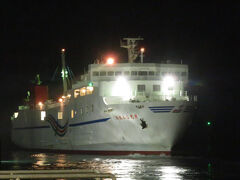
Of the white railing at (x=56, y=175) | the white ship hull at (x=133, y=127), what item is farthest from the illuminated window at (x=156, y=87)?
the white railing at (x=56, y=175)

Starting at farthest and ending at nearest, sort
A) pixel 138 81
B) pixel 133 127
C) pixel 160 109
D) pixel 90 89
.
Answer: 1. pixel 90 89
2. pixel 138 81
3. pixel 133 127
4. pixel 160 109

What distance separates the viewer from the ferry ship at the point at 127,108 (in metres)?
37.2

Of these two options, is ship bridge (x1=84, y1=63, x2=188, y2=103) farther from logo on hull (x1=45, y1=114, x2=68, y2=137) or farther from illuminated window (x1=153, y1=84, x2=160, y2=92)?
logo on hull (x1=45, y1=114, x2=68, y2=137)

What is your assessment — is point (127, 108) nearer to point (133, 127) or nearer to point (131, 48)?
point (133, 127)

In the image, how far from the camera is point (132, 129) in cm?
3756

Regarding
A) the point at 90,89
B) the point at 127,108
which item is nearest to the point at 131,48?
the point at 90,89

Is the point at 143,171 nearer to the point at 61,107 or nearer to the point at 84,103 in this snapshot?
the point at 84,103

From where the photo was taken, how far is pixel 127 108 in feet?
124

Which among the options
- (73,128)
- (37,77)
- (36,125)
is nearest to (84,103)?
(73,128)

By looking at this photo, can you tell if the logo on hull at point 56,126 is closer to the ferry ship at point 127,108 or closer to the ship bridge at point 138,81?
the ferry ship at point 127,108

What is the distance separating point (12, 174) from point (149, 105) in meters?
24.4

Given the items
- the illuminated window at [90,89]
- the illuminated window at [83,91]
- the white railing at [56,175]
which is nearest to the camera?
the white railing at [56,175]

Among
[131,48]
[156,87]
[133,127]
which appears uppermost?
[131,48]

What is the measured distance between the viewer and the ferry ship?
1464 inches
